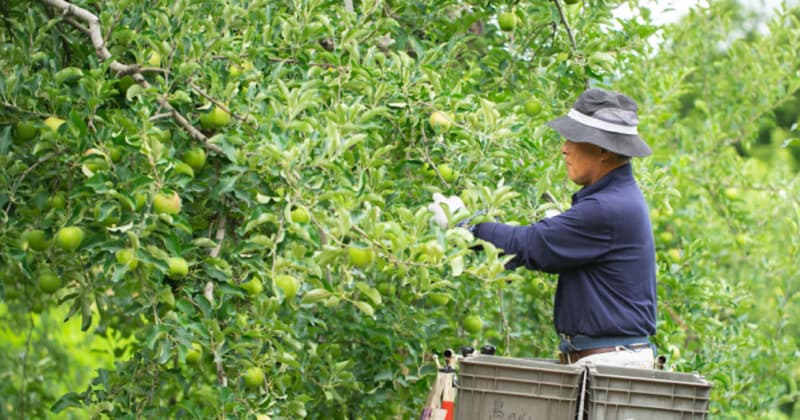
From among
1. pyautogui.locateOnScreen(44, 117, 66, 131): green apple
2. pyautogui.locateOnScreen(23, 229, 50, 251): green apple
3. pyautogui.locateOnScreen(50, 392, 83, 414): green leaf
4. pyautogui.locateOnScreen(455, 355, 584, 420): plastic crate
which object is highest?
pyautogui.locateOnScreen(44, 117, 66, 131): green apple

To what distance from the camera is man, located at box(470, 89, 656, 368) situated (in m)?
2.82

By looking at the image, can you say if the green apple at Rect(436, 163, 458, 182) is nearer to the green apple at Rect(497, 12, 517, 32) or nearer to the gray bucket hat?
the gray bucket hat

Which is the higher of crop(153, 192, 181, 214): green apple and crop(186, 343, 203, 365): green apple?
crop(153, 192, 181, 214): green apple

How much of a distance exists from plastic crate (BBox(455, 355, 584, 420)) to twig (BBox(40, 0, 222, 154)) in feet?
2.99

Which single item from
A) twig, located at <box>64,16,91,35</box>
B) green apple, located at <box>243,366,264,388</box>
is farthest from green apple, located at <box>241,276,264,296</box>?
twig, located at <box>64,16,91,35</box>

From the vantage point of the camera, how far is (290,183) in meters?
2.41

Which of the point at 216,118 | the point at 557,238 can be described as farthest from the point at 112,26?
the point at 557,238

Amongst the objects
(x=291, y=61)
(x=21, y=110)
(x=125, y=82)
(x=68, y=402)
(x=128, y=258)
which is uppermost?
(x=291, y=61)

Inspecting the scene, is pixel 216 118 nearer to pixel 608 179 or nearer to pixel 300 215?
pixel 300 215

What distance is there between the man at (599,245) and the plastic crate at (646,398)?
289mm

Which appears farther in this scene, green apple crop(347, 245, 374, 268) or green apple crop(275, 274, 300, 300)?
green apple crop(275, 274, 300, 300)

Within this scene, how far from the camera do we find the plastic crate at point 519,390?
8.33ft

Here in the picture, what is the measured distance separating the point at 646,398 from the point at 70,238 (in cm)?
153

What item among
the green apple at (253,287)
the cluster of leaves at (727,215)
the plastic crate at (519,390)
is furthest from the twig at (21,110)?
the cluster of leaves at (727,215)
